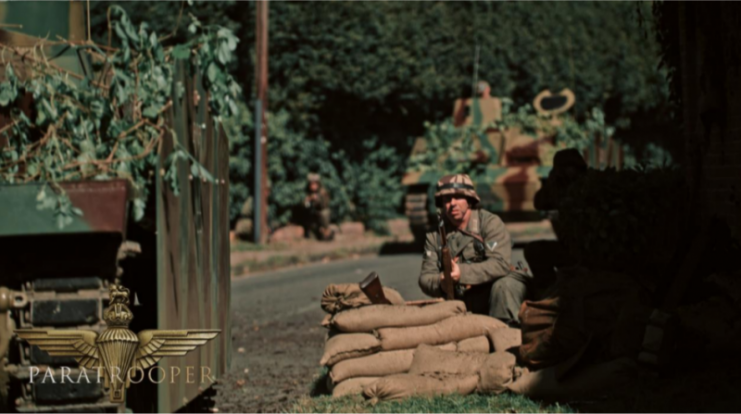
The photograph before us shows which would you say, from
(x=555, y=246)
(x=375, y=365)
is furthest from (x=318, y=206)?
(x=375, y=365)

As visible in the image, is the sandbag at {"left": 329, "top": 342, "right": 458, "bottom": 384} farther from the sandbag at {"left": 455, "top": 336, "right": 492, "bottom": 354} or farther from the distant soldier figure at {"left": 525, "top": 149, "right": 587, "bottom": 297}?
the distant soldier figure at {"left": 525, "top": 149, "right": 587, "bottom": 297}

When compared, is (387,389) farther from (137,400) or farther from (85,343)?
(85,343)

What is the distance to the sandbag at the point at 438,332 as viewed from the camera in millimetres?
6148

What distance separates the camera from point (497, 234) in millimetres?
6668

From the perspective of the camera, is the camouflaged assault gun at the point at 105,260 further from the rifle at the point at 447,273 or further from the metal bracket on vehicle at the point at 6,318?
the rifle at the point at 447,273

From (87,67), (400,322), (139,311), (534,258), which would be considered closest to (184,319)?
(139,311)

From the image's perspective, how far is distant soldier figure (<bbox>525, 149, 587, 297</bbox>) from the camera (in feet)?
23.7

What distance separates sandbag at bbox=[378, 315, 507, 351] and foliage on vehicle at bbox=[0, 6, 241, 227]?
162 centimetres

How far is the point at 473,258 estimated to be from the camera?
6.69m

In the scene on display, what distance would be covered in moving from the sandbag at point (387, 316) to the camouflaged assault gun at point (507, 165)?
33.0ft

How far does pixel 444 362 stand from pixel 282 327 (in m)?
4.02

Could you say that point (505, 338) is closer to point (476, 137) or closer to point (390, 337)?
point (390, 337)

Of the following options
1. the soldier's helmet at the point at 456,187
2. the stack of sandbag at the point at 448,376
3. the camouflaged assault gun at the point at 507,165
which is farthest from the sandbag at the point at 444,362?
the camouflaged assault gun at the point at 507,165

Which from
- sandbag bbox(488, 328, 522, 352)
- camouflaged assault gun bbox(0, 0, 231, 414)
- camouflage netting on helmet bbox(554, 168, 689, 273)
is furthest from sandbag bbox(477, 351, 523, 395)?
camouflaged assault gun bbox(0, 0, 231, 414)
